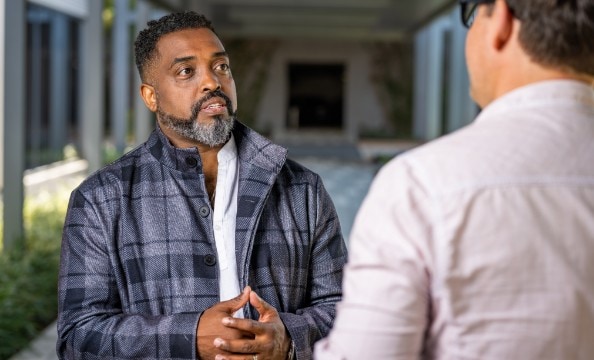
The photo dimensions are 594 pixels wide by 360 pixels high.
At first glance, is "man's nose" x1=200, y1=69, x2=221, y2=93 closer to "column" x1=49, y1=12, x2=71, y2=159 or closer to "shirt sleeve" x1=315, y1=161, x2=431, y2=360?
"shirt sleeve" x1=315, y1=161, x2=431, y2=360

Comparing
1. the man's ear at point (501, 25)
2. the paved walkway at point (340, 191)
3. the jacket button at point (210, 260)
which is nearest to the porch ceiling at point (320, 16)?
the paved walkway at point (340, 191)

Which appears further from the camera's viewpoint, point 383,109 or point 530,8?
point 383,109

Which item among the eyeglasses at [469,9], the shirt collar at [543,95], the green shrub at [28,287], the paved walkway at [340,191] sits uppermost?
the eyeglasses at [469,9]

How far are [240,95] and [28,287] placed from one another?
21.3 meters

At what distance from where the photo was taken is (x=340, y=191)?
542 inches

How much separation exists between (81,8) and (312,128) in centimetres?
1408

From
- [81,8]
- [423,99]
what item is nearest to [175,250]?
[81,8]

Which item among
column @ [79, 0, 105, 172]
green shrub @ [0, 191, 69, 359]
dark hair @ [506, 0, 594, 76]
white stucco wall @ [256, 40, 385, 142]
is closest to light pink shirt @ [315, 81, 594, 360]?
dark hair @ [506, 0, 594, 76]

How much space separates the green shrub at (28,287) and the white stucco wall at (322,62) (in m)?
20.2

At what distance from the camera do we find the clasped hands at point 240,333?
6.07ft

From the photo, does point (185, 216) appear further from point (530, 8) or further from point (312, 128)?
point (312, 128)

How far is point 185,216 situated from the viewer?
208 centimetres

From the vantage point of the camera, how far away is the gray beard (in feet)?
6.98

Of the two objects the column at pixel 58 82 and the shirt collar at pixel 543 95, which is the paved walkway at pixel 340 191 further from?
the shirt collar at pixel 543 95
